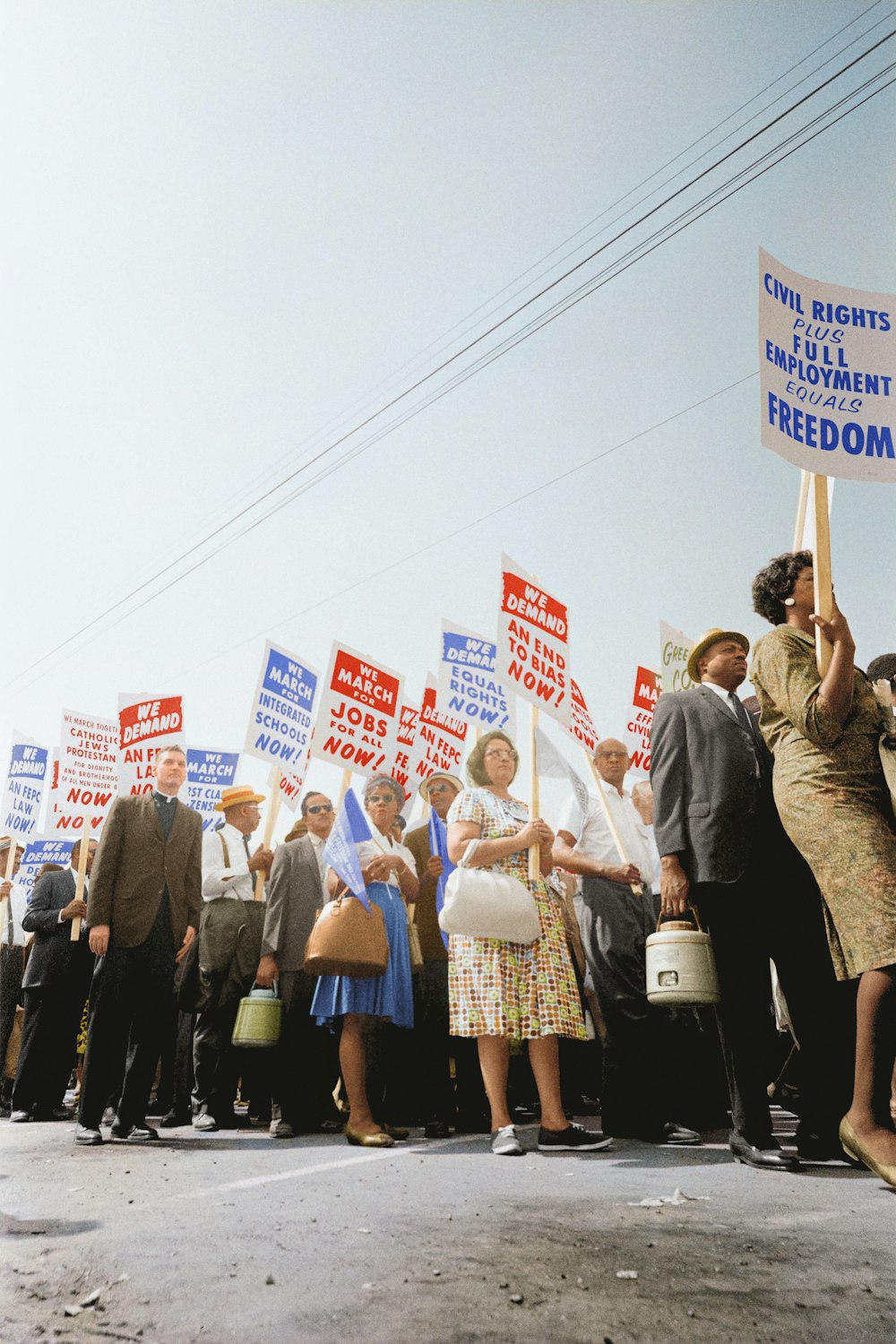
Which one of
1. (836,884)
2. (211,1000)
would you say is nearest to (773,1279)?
(836,884)

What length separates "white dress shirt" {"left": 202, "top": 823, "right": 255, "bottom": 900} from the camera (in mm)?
6492

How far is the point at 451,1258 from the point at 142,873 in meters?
3.26

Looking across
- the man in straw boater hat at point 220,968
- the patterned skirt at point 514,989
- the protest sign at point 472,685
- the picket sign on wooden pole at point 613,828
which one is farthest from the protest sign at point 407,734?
the patterned skirt at point 514,989

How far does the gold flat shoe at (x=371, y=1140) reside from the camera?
450cm

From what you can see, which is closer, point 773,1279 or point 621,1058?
point 773,1279

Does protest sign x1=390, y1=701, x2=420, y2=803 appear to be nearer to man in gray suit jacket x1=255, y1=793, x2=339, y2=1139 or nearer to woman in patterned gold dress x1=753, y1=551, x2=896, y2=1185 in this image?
man in gray suit jacket x1=255, y1=793, x2=339, y2=1139

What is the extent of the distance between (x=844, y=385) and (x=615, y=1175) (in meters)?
2.62

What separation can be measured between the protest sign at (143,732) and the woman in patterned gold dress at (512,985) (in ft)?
15.5

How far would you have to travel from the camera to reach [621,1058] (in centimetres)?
461

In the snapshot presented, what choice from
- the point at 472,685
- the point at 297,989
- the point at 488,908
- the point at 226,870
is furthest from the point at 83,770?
the point at 488,908

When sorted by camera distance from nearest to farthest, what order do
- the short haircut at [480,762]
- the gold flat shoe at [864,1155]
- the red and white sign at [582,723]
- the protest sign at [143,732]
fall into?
the gold flat shoe at [864,1155] < the short haircut at [480,762] < the red and white sign at [582,723] < the protest sign at [143,732]

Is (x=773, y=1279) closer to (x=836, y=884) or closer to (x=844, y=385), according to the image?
(x=836, y=884)

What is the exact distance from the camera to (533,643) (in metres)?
6.23

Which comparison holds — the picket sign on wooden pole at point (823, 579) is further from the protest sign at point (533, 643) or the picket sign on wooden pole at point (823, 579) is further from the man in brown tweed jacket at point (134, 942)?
the man in brown tweed jacket at point (134, 942)
